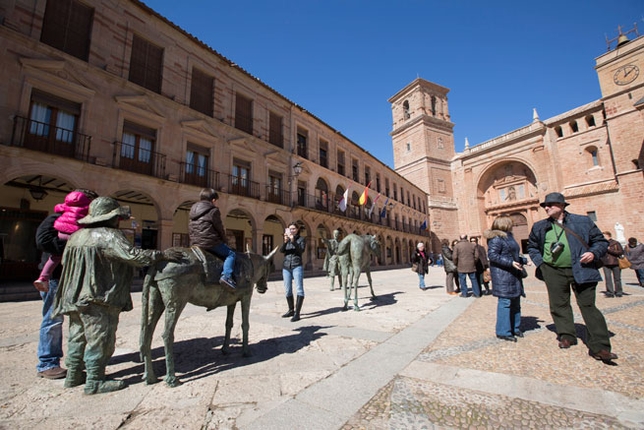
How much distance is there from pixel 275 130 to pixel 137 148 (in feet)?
28.1

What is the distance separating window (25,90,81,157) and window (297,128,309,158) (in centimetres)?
1235

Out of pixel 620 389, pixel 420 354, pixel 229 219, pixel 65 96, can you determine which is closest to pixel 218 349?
pixel 420 354

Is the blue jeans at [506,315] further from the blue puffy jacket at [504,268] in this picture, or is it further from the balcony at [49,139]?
the balcony at [49,139]

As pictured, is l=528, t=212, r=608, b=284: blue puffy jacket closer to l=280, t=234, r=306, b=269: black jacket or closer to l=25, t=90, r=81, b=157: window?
l=280, t=234, r=306, b=269: black jacket

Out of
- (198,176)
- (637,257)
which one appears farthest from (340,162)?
(637,257)

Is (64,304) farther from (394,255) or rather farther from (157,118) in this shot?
(394,255)

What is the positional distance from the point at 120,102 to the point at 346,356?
13.1 meters

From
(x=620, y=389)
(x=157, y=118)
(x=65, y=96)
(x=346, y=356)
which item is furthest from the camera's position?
(x=157, y=118)

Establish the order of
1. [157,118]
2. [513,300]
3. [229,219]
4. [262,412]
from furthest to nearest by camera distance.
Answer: [229,219], [157,118], [513,300], [262,412]

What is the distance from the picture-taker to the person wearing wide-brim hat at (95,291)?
7.15 feet

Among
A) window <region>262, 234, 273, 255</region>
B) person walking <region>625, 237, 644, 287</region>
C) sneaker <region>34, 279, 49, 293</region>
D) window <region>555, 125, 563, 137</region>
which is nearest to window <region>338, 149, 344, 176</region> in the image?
window <region>262, 234, 273, 255</region>

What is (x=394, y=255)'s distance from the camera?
3048 cm

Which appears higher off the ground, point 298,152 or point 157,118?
point 298,152

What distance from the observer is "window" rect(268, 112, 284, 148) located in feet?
58.7
